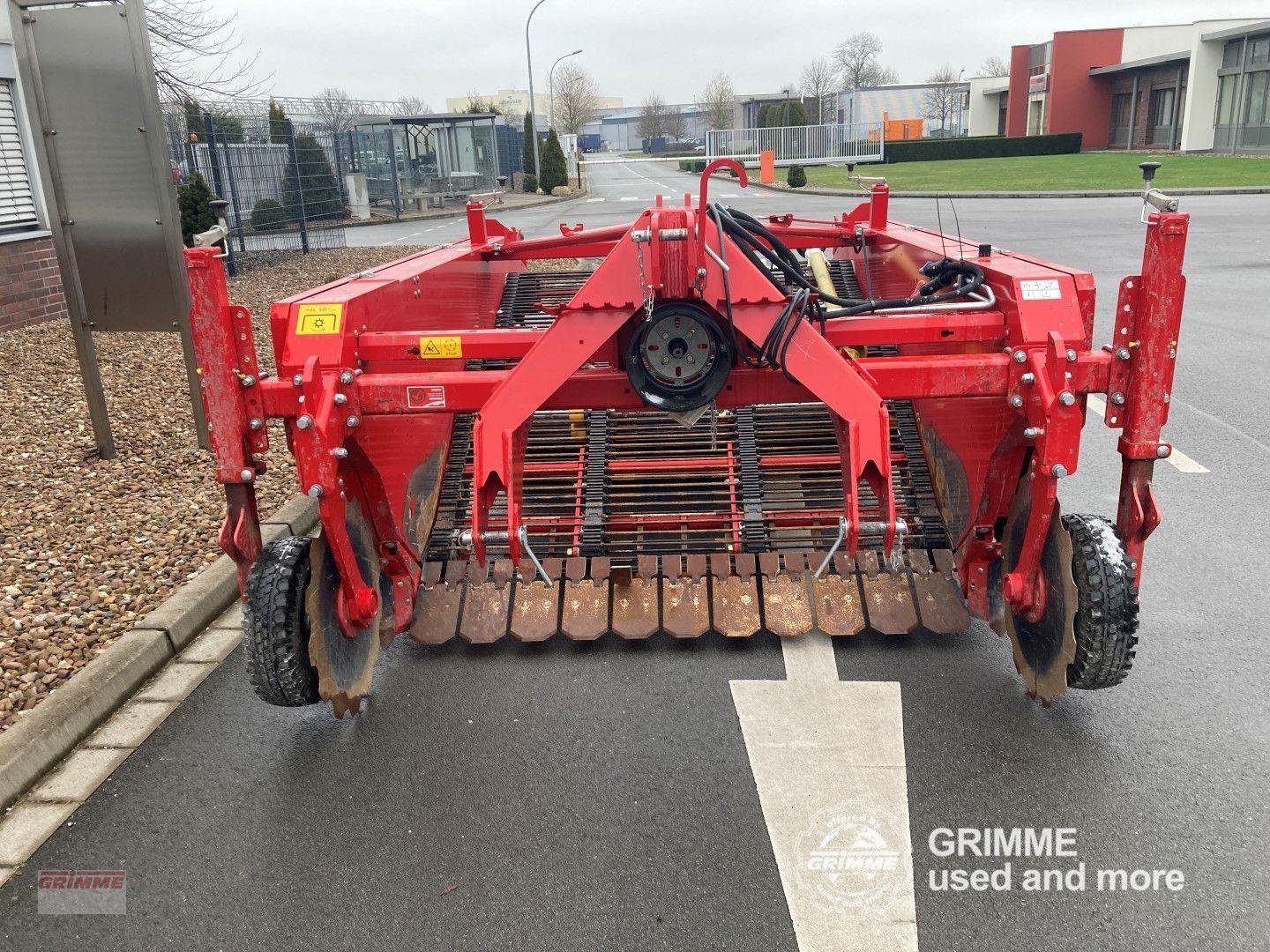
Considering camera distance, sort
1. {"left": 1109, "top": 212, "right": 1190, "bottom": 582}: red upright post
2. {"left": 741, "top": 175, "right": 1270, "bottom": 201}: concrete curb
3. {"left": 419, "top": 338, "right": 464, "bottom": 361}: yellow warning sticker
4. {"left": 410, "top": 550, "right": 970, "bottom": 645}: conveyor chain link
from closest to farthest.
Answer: {"left": 1109, "top": 212, "right": 1190, "bottom": 582}: red upright post, {"left": 419, "top": 338, "right": 464, "bottom": 361}: yellow warning sticker, {"left": 410, "top": 550, "right": 970, "bottom": 645}: conveyor chain link, {"left": 741, "top": 175, "right": 1270, "bottom": 201}: concrete curb

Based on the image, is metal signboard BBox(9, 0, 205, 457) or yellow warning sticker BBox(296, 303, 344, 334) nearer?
yellow warning sticker BBox(296, 303, 344, 334)

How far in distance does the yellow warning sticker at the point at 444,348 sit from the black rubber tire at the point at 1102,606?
203 centimetres

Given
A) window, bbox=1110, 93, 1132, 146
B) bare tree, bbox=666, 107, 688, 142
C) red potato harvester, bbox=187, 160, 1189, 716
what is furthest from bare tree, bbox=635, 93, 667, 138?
red potato harvester, bbox=187, 160, 1189, 716

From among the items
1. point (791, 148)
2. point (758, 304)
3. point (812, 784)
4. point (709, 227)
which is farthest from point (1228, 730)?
point (791, 148)

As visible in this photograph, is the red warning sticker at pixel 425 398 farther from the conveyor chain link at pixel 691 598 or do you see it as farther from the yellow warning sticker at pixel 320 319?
the conveyor chain link at pixel 691 598

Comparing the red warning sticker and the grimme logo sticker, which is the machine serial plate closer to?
the grimme logo sticker

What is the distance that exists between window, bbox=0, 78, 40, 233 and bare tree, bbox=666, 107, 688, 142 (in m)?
96.7

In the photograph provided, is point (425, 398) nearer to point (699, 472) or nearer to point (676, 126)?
point (699, 472)

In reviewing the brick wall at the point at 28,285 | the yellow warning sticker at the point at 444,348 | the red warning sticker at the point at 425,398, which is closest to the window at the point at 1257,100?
the brick wall at the point at 28,285

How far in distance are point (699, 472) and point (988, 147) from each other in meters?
49.7

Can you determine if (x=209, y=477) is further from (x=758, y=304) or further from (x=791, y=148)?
(x=791, y=148)

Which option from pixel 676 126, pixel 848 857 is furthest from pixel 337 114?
pixel 676 126

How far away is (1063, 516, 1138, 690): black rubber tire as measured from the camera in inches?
116

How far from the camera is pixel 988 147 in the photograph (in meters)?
48.4
